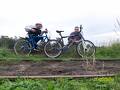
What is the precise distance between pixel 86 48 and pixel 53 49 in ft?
3.63

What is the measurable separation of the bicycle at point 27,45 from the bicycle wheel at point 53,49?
1.44 feet

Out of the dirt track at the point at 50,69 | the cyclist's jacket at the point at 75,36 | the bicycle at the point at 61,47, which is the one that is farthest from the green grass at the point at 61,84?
the cyclist's jacket at the point at 75,36

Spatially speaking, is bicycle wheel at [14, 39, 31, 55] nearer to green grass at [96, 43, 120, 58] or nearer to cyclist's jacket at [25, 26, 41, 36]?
cyclist's jacket at [25, 26, 41, 36]

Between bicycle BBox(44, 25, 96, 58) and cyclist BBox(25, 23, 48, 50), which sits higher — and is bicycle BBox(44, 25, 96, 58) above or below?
below

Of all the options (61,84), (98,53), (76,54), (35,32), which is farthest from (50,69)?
(98,53)

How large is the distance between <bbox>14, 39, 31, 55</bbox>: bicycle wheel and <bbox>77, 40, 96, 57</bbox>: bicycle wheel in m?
1.80

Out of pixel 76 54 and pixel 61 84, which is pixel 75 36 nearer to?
pixel 76 54

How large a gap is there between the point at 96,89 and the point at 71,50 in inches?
366

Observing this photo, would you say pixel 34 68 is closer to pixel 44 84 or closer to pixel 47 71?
pixel 47 71

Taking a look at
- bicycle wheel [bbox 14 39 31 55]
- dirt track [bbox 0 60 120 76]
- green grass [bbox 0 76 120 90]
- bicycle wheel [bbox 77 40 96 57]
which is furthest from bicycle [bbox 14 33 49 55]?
green grass [bbox 0 76 120 90]

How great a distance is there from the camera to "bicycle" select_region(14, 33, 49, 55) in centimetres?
1755

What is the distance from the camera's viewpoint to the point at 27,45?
1761cm

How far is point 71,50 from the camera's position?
17.7 meters

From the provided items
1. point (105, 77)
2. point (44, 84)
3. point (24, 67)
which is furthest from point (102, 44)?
point (44, 84)
